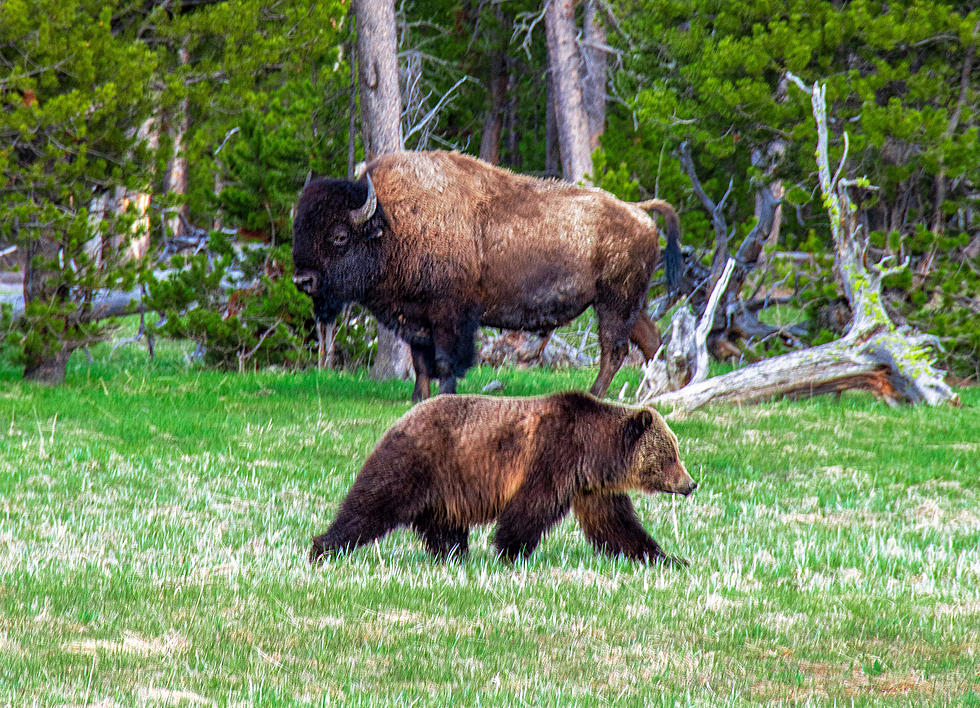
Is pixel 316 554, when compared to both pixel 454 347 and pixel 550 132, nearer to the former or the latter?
pixel 454 347

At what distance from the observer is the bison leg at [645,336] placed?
45.3ft

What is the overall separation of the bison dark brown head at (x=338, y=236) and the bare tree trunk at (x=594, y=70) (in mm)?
11654

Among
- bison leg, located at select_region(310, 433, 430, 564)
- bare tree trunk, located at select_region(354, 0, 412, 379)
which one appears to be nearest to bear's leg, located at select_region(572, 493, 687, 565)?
bison leg, located at select_region(310, 433, 430, 564)

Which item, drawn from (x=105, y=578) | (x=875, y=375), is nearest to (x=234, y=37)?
(x=875, y=375)

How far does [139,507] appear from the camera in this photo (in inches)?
329

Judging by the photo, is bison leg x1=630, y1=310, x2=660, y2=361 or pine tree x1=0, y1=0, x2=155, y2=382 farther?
bison leg x1=630, y1=310, x2=660, y2=361

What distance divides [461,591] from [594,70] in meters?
19.2

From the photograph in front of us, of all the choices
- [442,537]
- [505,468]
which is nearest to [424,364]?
[442,537]

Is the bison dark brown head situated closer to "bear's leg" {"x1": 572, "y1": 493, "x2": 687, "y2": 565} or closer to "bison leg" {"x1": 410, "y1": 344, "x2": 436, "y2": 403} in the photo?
"bison leg" {"x1": 410, "y1": 344, "x2": 436, "y2": 403}

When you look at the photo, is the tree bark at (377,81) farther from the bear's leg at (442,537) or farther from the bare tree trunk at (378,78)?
the bear's leg at (442,537)

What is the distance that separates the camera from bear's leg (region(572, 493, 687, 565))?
22.3 ft

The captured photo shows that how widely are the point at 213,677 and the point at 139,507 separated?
12.7 feet

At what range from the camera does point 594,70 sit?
2400cm

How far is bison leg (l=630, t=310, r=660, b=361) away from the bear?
23.4ft
